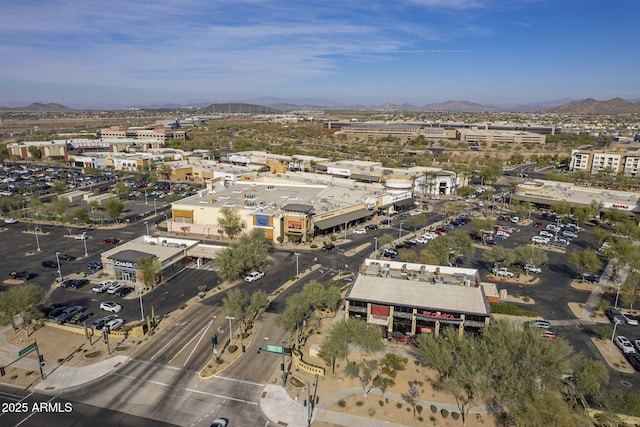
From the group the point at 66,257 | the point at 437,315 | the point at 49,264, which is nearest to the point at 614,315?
the point at 437,315

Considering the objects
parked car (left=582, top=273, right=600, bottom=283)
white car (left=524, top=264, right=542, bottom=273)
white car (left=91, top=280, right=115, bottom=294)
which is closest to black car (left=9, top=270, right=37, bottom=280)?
white car (left=91, top=280, right=115, bottom=294)

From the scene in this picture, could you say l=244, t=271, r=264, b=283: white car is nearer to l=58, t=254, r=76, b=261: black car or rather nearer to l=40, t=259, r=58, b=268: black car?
l=40, t=259, r=58, b=268: black car

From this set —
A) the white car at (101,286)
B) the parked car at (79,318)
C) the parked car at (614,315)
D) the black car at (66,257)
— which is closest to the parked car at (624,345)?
the parked car at (614,315)

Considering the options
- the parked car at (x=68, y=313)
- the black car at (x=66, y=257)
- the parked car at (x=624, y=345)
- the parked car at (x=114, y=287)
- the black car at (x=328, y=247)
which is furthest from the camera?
the black car at (x=328, y=247)

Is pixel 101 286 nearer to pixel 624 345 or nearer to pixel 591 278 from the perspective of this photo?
pixel 624 345

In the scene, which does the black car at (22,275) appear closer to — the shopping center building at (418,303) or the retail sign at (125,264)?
the retail sign at (125,264)
